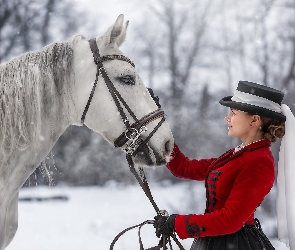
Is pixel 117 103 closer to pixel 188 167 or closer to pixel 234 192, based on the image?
pixel 188 167

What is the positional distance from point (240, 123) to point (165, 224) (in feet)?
2.40

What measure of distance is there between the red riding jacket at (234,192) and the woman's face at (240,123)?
0.38ft

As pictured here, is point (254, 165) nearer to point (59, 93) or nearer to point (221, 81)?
point (59, 93)

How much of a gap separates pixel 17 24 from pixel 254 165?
27.9 ft

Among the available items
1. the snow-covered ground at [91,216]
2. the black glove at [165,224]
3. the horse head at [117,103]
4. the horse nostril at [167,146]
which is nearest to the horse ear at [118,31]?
the horse head at [117,103]

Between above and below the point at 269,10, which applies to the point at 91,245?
below

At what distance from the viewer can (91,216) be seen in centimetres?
758

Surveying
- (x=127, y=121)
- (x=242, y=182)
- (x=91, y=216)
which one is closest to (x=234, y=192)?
(x=242, y=182)

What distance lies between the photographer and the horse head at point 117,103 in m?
2.36

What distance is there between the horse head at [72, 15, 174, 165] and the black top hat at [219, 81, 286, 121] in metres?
0.59

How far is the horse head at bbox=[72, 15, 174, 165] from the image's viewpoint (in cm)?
236

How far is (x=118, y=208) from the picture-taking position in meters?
8.20

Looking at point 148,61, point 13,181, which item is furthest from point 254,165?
point 148,61

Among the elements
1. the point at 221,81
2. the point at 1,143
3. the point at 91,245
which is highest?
the point at 221,81
